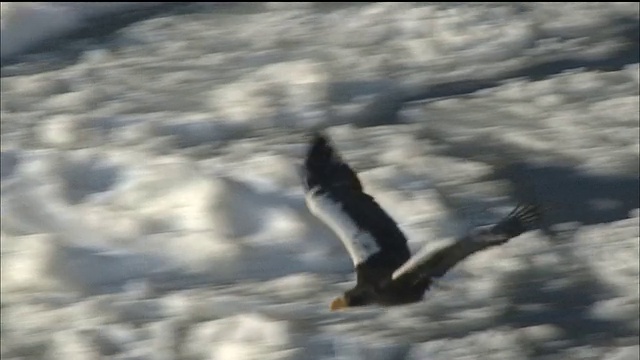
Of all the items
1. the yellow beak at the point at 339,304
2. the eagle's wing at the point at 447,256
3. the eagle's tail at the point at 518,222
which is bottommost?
the yellow beak at the point at 339,304

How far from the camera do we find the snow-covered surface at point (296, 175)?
152cm

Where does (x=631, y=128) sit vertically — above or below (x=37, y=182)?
below

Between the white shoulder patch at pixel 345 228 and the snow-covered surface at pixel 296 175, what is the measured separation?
0.42 ft

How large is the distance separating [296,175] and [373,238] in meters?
0.42

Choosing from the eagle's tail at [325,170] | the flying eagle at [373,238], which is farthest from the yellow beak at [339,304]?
the eagle's tail at [325,170]

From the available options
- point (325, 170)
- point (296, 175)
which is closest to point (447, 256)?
point (325, 170)

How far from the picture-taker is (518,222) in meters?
1.43

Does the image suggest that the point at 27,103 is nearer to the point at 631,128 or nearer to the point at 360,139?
the point at 360,139

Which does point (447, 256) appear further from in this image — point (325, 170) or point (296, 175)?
point (296, 175)

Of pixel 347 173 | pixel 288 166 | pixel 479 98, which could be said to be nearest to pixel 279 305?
pixel 347 173

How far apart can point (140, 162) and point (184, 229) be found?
24cm

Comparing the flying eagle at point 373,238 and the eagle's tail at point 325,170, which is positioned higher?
the eagle's tail at point 325,170

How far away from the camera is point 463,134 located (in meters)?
2.04

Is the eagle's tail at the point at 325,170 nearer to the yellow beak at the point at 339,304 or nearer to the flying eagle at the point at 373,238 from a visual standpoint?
the flying eagle at the point at 373,238
